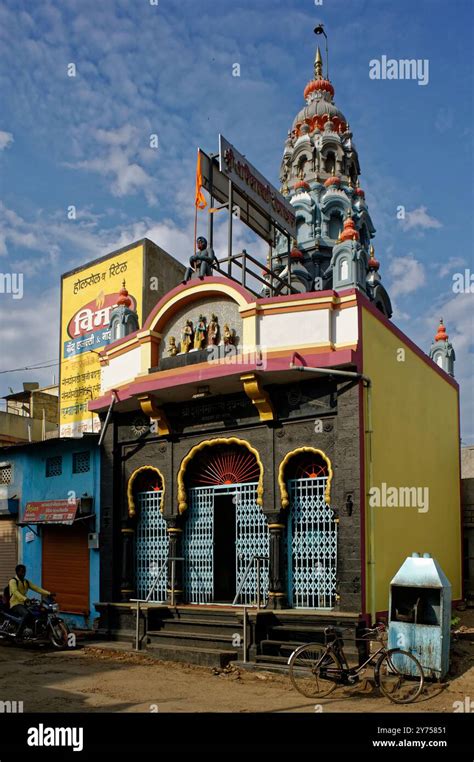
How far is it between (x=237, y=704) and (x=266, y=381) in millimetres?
5717

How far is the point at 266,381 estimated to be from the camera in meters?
13.5

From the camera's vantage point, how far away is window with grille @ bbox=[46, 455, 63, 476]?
1819 centimetres

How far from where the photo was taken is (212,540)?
14.6 m

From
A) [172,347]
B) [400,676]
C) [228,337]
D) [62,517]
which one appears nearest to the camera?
[400,676]

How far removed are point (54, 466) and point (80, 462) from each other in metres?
1.12

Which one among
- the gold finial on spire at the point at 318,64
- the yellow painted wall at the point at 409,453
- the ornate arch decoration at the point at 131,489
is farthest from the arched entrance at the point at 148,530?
the gold finial on spire at the point at 318,64

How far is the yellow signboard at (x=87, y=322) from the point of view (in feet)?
75.4

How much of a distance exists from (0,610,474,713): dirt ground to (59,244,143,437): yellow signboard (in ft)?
35.1

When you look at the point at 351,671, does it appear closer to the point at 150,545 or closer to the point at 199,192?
the point at 150,545

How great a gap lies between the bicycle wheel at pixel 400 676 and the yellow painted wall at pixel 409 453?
175 centimetres

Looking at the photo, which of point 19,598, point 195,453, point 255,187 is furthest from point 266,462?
point 255,187

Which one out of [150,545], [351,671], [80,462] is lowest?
[351,671]
